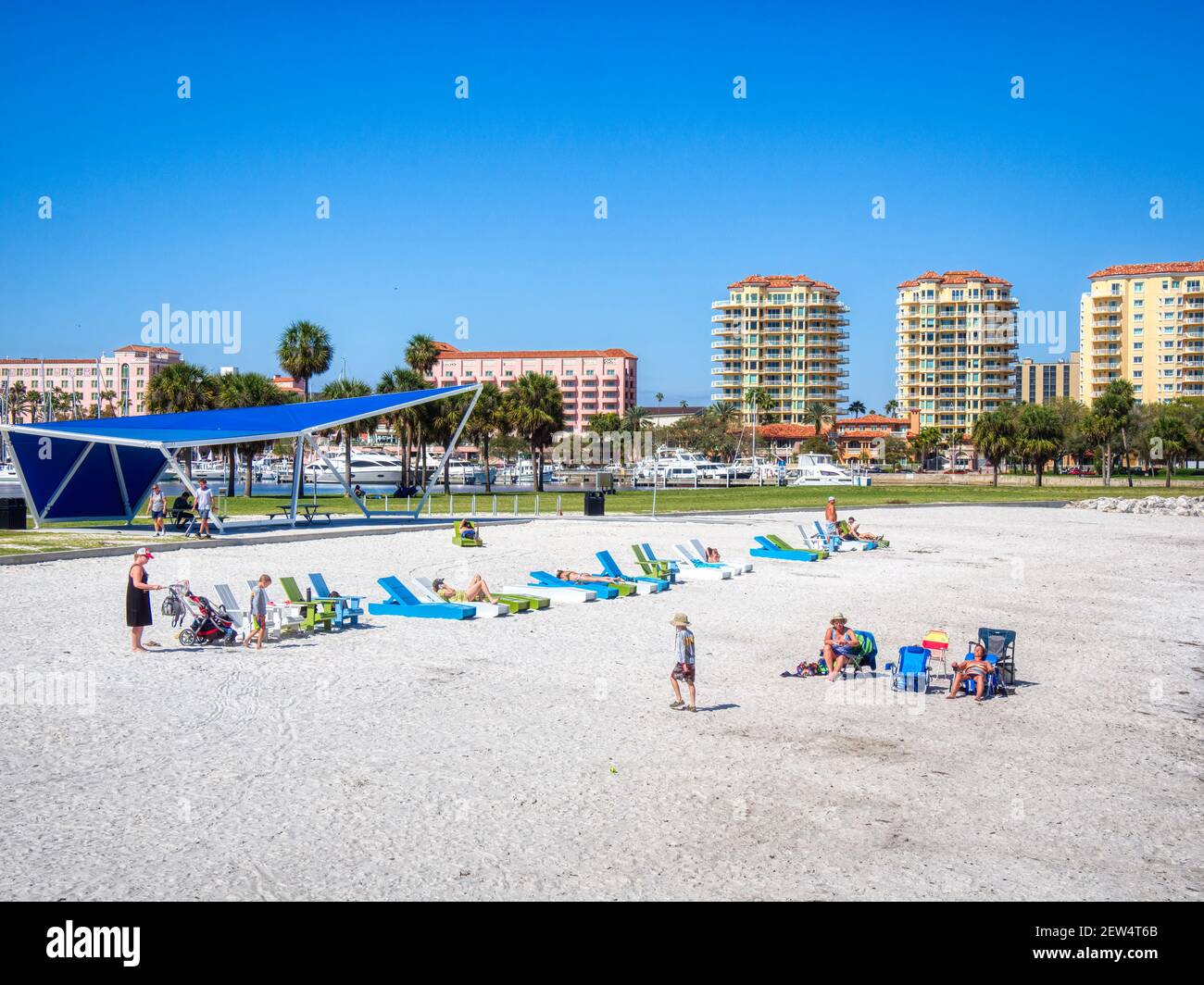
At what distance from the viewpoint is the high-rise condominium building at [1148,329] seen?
13538cm

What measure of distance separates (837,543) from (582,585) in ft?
36.9

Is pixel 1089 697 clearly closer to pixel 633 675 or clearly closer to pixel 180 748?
pixel 633 675

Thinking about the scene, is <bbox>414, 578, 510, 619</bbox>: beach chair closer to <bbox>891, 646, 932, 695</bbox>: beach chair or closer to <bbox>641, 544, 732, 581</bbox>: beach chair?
<bbox>641, 544, 732, 581</bbox>: beach chair

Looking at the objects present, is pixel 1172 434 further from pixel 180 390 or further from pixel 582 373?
pixel 582 373

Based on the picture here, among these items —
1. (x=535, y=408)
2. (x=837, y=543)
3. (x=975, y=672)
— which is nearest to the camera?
(x=975, y=672)

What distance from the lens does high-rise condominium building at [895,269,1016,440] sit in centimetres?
15050

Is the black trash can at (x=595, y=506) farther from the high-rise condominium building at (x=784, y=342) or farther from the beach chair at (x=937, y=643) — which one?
the high-rise condominium building at (x=784, y=342)

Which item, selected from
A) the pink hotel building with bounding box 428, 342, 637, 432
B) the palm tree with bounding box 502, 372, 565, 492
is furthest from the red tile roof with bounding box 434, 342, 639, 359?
the palm tree with bounding box 502, 372, 565, 492

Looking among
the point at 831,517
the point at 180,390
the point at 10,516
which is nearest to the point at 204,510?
the point at 10,516

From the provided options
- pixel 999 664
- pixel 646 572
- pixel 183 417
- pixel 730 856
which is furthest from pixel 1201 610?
pixel 183 417

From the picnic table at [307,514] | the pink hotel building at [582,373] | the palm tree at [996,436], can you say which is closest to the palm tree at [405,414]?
the picnic table at [307,514]

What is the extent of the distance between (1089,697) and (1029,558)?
15787 mm

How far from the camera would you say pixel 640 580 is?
20.3 m

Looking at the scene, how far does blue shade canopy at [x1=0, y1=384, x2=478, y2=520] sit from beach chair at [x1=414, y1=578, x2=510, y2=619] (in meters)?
14.7
